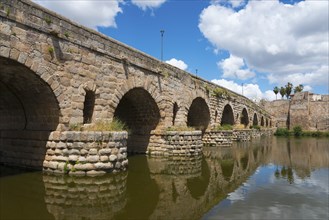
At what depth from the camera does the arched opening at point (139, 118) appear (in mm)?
16453

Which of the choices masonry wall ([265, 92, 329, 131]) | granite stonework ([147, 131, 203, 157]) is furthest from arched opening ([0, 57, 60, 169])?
masonry wall ([265, 92, 329, 131])

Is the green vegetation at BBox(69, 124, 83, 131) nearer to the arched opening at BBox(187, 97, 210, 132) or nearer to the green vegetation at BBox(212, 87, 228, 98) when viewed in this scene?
the arched opening at BBox(187, 97, 210, 132)

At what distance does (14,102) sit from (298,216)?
984 centimetres

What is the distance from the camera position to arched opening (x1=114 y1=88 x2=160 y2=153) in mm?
16453

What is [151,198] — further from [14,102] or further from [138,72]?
[138,72]

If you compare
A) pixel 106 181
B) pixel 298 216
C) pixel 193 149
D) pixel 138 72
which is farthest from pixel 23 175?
pixel 193 149

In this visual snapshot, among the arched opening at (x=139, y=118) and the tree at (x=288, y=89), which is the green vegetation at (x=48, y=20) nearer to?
the arched opening at (x=139, y=118)

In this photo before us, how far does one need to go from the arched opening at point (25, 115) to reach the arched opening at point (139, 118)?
225 inches

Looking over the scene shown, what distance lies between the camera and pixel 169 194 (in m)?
8.16

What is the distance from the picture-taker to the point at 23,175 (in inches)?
385

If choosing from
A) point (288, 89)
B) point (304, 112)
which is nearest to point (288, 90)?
point (288, 89)

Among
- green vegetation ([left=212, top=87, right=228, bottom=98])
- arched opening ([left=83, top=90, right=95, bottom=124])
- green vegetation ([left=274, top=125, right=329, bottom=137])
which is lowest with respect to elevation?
green vegetation ([left=274, top=125, right=329, bottom=137])

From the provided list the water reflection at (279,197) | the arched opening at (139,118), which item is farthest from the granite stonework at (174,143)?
the water reflection at (279,197)

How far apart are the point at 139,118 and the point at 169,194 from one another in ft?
30.4
